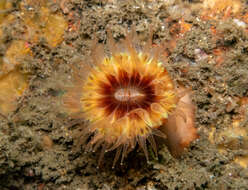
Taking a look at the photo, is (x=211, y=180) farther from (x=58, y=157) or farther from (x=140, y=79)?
(x=58, y=157)

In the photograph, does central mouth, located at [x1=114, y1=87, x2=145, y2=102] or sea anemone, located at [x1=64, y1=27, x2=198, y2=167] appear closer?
sea anemone, located at [x1=64, y1=27, x2=198, y2=167]

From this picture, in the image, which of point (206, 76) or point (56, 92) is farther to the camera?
point (56, 92)

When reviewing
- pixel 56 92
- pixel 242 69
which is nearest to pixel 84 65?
pixel 56 92

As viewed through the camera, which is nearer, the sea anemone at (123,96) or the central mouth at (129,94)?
the sea anemone at (123,96)

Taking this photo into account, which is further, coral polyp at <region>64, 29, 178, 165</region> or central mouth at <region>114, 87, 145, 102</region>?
central mouth at <region>114, 87, 145, 102</region>
